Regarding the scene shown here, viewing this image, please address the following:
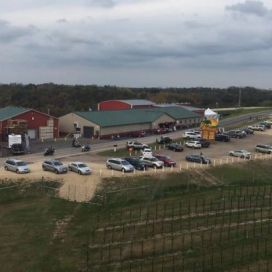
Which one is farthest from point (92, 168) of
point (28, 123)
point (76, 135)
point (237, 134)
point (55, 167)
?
point (237, 134)

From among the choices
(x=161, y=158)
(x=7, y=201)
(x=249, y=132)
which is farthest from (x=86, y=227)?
(x=249, y=132)

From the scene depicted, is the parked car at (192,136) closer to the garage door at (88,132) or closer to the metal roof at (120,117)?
the metal roof at (120,117)

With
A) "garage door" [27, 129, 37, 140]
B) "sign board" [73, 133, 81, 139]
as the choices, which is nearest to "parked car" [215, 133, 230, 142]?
"sign board" [73, 133, 81, 139]

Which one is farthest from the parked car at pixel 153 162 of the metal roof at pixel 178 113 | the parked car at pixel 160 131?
the metal roof at pixel 178 113

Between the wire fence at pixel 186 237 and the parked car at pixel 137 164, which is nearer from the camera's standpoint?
the wire fence at pixel 186 237

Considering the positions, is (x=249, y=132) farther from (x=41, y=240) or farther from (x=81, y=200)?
(x=41, y=240)

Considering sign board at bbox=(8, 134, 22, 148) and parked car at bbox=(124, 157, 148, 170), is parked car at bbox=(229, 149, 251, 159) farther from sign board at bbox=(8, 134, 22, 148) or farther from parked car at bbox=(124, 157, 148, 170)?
sign board at bbox=(8, 134, 22, 148)
